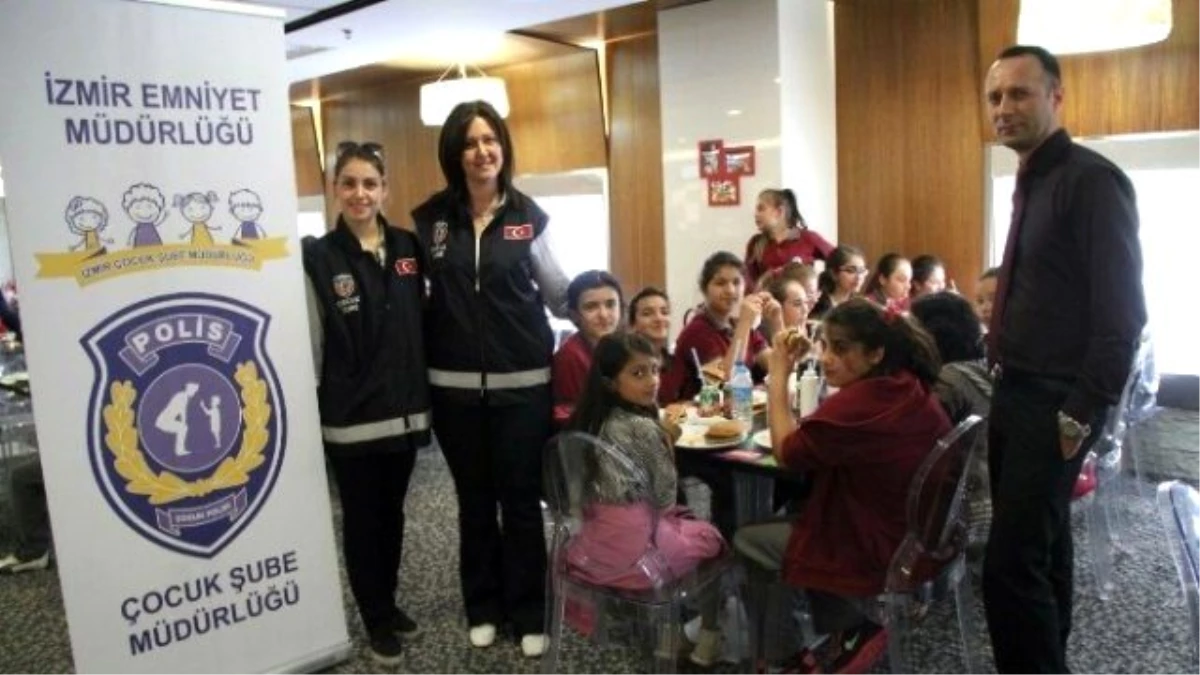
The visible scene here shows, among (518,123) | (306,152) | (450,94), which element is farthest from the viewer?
(306,152)

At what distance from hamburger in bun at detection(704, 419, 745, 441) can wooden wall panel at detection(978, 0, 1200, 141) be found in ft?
11.0

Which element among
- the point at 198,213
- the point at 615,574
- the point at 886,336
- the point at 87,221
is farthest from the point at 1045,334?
the point at 87,221

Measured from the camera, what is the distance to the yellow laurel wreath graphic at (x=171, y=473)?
2.26 m

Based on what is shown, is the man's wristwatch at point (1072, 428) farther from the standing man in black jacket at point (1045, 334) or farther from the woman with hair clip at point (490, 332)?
the woman with hair clip at point (490, 332)

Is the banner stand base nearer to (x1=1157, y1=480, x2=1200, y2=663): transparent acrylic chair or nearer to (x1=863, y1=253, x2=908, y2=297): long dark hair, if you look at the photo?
(x1=1157, y1=480, x2=1200, y2=663): transparent acrylic chair

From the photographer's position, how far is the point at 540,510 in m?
2.75

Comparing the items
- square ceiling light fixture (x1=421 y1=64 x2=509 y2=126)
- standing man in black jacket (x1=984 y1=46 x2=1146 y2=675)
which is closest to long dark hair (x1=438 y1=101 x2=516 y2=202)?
standing man in black jacket (x1=984 y1=46 x2=1146 y2=675)

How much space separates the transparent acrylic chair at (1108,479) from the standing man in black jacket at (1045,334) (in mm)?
1002

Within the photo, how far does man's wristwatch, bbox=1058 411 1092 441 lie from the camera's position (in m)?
1.88

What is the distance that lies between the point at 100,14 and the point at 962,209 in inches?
179

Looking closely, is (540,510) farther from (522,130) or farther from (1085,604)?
(522,130)

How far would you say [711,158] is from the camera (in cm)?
560

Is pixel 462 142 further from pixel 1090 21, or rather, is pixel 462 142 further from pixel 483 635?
pixel 1090 21

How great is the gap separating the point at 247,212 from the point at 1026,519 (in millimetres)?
2037
